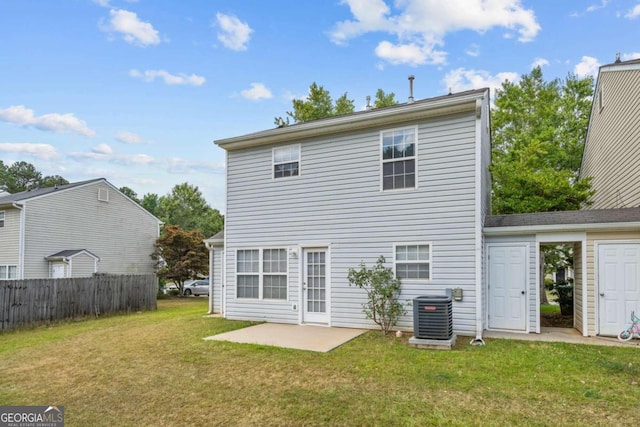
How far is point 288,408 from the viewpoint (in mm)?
4230

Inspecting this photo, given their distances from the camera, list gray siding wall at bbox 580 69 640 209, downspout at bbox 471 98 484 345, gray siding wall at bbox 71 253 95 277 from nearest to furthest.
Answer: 1. downspout at bbox 471 98 484 345
2. gray siding wall at bbox 580 69 640 209
3. gray siding wall at bbox 71 253 95 277

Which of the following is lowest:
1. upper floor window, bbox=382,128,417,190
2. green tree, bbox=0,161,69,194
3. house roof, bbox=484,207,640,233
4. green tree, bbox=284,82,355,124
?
house roof, bbox=484,207,640,233

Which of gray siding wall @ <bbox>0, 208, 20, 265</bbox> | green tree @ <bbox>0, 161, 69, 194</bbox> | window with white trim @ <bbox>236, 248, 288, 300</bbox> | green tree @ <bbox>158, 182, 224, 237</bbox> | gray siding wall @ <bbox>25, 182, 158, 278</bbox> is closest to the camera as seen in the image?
window with white trim @ <bbox>236, 248, 288, 300</bbox>

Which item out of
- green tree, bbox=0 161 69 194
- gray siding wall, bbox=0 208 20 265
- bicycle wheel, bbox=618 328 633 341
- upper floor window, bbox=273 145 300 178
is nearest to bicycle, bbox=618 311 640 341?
bicycle wheel, bbox=618 328 633 341

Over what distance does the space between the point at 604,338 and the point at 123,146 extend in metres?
33.5

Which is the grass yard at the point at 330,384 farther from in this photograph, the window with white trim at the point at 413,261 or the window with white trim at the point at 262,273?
the window with white trim at the point at 262,273

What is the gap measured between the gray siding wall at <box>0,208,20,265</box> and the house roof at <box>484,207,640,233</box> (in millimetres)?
20617

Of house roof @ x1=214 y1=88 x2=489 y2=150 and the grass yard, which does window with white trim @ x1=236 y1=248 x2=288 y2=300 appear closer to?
the grass yard

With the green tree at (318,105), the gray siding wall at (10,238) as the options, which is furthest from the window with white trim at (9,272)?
the green tree at (318,105)

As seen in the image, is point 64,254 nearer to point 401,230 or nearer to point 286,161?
point 286,161

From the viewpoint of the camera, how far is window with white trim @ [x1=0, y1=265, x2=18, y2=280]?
17812 mm

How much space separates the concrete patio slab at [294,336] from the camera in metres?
7.23

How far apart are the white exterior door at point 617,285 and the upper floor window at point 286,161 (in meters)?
7.15

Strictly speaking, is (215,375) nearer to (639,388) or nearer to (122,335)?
(122,335)
